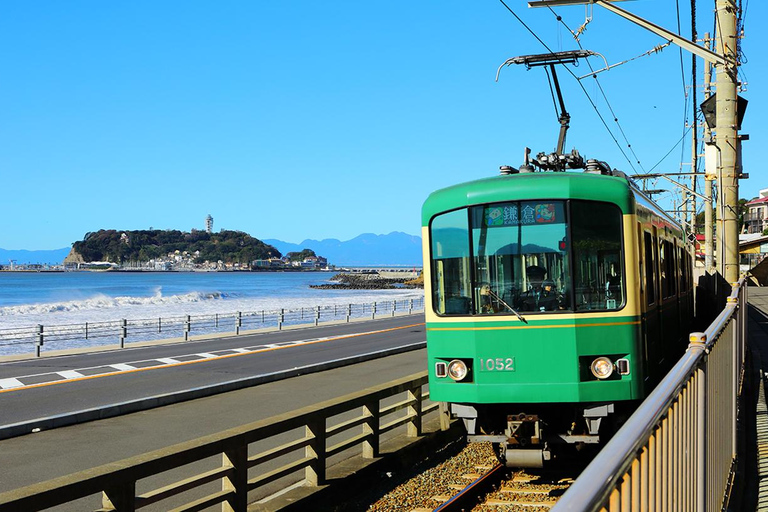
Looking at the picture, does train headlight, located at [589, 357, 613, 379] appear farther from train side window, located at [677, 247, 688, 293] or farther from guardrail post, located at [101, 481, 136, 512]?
train side window, located at [677, 247, 688, 293]

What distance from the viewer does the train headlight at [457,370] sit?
8.93 m

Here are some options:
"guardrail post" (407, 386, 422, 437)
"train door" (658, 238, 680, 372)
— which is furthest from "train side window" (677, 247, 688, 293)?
"guardrail post" (407, 386, 422, 437)

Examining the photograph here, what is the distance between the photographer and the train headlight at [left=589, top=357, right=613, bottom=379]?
8625mm

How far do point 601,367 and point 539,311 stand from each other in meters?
0.84

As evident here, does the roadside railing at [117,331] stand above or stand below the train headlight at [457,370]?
below

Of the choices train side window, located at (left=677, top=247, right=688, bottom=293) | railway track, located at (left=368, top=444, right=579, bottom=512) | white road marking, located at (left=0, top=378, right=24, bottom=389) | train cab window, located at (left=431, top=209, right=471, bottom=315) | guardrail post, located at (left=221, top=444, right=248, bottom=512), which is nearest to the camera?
guardrail post, located at (left=221, top=444, right=248, bottom=512)

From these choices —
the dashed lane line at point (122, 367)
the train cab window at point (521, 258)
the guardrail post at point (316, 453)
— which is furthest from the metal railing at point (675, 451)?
the dashed lane line at point (122, 367)

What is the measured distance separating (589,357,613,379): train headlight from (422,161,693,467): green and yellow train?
0.03ft

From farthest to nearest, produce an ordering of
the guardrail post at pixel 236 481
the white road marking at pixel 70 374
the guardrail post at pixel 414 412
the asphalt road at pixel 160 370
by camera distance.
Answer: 1. the white road marking at pixel 70 374
2. the asphalt road at pixel 160 370
3. the guardrail post at pixel 414 412
4. the guardrail post at pixel 236 481

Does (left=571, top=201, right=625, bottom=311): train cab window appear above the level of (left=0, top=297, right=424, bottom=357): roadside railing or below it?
above

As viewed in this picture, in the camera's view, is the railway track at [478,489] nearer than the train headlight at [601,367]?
Yes

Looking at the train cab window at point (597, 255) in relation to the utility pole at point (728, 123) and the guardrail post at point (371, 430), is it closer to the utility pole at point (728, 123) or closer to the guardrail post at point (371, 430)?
the guardrail post at point (371, 430)

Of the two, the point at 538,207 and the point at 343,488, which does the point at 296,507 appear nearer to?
the point at 343,488

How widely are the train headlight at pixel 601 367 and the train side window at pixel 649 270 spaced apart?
122cm
